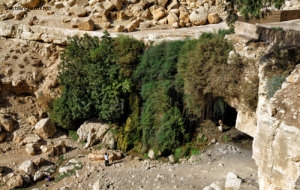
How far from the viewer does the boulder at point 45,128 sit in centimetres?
1898

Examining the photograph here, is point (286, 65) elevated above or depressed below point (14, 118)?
above

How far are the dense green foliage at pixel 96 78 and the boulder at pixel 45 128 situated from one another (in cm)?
40

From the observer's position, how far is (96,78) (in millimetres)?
18062

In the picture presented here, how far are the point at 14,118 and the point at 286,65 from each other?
14366 millimetres

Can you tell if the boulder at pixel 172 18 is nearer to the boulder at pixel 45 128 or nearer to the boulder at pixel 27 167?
the boulder at pixel 45 128

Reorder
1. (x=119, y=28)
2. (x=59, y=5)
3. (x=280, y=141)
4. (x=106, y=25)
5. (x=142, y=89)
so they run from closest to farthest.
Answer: (x=280, y=141) → (x=142, y=89) → (x=119, y=28) → (x=106, y=25) → (x=59, y=5)

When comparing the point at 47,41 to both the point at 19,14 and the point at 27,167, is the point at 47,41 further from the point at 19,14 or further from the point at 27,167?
the point at 27,167

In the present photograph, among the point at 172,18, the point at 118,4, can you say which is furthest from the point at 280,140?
the point at 118,4

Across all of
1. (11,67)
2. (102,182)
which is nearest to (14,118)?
(11,67)

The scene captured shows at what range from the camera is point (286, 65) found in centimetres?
1267

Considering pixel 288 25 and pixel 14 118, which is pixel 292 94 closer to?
pixel 288 25

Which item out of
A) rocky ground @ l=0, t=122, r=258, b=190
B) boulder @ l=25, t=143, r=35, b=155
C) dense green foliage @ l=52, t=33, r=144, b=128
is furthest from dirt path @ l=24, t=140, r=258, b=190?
dense green foliage @ l=52, t=33, r=144, b=128

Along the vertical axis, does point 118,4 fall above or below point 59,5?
below

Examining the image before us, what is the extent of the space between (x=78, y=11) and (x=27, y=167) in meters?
11.0
